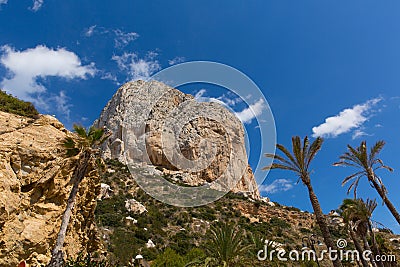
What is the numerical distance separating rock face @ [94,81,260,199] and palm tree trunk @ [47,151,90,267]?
4556cm

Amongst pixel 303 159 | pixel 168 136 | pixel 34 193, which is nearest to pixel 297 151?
pixel 303 159

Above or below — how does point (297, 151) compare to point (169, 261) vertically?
above

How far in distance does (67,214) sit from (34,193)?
145 cm

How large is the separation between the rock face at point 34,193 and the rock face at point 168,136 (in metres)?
44.9

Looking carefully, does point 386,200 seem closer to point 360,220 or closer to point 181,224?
point 360,220

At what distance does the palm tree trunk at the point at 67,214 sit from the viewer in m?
11.6

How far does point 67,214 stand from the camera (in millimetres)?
12836

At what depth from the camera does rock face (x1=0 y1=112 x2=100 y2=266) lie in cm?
1067

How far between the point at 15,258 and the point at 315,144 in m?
13.3

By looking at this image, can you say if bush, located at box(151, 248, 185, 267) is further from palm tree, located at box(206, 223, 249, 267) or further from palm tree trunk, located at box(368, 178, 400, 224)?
palm tree trunk, located at box(368, 178, 400, 224)

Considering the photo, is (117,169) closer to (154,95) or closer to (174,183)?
(174,183)

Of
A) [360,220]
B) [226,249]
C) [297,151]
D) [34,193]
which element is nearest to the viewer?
[34,193]

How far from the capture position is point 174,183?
56281mm

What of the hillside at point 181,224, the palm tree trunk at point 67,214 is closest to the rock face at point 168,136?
the hillside at point 181,224
